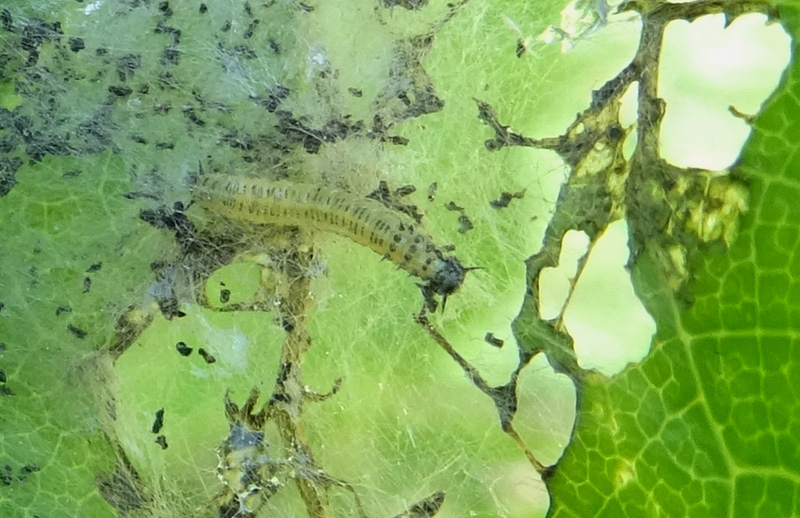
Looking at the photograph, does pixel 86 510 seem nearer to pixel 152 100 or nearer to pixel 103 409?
pixel 103 409

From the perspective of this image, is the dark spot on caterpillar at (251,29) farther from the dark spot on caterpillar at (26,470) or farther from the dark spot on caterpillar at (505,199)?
the dark spot on caterpillar at (26,470)

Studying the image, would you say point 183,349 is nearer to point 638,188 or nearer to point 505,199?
point 505,199

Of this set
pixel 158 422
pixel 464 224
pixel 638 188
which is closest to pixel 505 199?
pixel 464 224

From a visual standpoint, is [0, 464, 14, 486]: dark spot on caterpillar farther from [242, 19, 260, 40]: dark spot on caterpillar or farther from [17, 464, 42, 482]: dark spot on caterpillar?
[242, 19, 260, 40]: dark spot on caterpillar

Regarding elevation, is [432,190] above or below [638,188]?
below

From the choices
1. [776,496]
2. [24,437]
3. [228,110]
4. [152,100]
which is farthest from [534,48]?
[24,437]

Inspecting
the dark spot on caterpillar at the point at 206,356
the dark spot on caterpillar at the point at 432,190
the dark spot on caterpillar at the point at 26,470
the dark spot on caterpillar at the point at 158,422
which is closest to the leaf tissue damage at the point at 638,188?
the dark spot on caterpillar at the point at 432,190

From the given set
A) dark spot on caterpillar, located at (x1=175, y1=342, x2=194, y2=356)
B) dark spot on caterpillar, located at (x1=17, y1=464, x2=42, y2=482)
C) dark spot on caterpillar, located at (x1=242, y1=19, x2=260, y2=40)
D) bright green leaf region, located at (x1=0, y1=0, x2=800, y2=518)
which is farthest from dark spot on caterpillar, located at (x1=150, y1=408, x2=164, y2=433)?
dark spot on caterpillar, located at (x1=242, y1=19, x2=260, y2=40)
